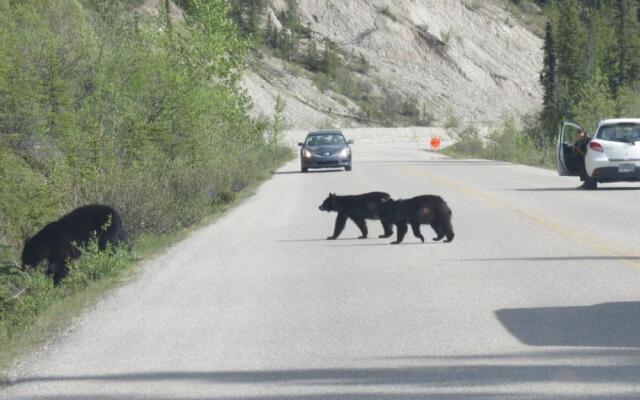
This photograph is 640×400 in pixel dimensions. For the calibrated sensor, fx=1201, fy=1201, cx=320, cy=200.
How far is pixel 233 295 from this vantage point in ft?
36.2

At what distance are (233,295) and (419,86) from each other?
98408 millimetres

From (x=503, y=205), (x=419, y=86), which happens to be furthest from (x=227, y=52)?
(x=419, y=86)

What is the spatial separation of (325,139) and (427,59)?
70.6 m

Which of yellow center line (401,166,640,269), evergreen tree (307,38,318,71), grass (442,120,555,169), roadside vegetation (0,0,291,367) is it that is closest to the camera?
yellow center line (401,166,640,269)

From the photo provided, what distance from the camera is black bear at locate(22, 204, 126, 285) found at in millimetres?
13664

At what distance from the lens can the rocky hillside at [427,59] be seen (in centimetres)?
10650

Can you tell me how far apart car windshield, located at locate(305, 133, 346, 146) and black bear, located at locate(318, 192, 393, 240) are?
25.6 metres

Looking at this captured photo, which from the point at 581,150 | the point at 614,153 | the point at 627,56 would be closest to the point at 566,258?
the point at 614,153

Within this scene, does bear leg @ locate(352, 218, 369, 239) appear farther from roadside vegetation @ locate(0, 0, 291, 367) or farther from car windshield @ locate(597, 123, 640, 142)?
car windshield @ locate(597, 123, 640, 142)

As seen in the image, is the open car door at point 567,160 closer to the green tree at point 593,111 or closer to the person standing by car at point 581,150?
the person standing by car at point 581,150

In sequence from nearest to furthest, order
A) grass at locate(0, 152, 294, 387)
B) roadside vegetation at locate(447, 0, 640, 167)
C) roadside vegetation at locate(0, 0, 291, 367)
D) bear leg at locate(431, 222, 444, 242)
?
grass at locate(0, 152, 294, 387)
roadside vegetation at locate(0, 0, 291, 367)
bear leg at locate(431, 222, 444, 242)
roadside vegetation at locate(447, 0, 640, 167)

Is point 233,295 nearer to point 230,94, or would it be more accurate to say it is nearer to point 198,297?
point 198,297

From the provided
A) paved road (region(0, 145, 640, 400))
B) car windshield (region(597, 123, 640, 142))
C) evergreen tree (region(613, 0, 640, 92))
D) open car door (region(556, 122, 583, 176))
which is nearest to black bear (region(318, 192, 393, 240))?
paved road (region(0, 145, 640, 400))

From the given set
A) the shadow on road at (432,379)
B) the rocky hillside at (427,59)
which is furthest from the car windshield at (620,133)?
the rocky hillside at (427,59)
